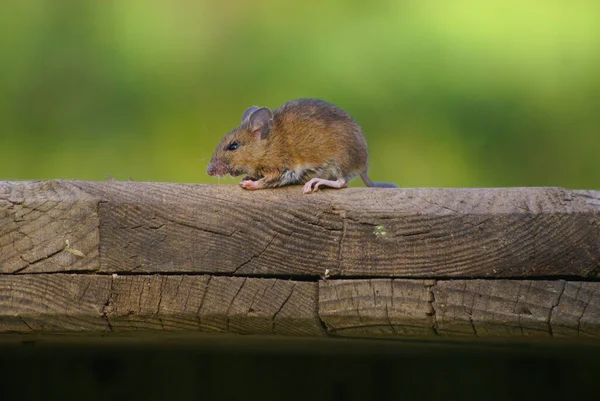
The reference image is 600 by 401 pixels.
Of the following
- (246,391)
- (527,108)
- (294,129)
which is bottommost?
(246,391)

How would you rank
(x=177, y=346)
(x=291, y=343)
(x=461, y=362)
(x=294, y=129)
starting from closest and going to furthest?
(x=291, y=343) < (x=177, y=346) < (x=461, y=362) < (x=294, y=129)

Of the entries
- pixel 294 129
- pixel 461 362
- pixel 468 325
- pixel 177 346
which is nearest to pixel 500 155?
pixel 294 129

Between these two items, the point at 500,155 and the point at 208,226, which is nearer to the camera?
the point at 208,226

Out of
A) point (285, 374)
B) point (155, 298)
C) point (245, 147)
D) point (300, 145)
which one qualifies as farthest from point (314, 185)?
point (245, 147)

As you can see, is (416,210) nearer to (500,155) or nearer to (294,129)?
(294,129)

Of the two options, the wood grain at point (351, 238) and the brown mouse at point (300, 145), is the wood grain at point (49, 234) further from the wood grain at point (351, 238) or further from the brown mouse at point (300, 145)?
the brown mouse at point (300, 145)

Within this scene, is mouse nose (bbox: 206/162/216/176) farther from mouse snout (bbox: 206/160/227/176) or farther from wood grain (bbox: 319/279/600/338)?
wood grain (bbox: 319/279/600/338)

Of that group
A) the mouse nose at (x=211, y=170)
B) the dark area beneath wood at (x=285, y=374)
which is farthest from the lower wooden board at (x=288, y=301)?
the mouse nose at (x=211, y=170)

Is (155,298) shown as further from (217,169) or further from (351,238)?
(217,169)

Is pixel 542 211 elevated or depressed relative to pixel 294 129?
depressed
